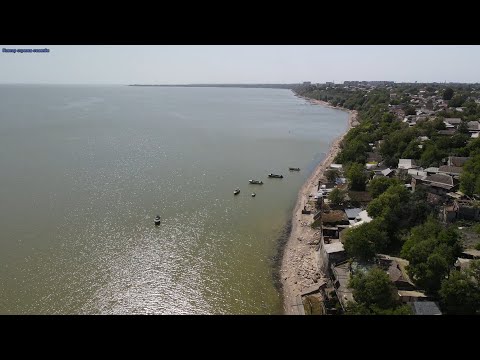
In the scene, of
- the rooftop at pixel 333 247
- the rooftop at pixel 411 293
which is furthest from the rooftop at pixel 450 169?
the rooftop at pixel 411 293

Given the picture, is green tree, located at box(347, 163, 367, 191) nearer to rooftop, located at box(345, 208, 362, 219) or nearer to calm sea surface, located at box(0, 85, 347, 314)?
rooftop, located at box(345, 208, 362, 219)

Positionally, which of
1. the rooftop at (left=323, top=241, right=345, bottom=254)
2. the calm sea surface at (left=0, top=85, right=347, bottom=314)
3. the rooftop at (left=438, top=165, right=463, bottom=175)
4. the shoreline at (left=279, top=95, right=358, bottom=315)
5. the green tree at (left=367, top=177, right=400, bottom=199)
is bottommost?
the calm sea surface at (left=0, top=85, right=347, bottom=314)

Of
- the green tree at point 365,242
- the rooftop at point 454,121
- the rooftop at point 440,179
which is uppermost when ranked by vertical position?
the rooftop at point 454,121

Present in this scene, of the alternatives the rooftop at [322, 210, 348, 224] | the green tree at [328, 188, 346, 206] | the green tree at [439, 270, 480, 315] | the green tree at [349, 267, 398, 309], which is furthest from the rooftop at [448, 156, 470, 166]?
the green tree at [349, 267, 398, 309]

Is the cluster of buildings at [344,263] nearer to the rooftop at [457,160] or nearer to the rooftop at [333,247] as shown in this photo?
the rooftop at [333,247]
